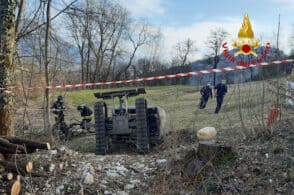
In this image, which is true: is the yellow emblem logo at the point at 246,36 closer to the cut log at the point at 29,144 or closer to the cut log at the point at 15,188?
the cut log at the point at 29,144

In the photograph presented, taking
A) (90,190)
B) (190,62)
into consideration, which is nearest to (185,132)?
(90,190)

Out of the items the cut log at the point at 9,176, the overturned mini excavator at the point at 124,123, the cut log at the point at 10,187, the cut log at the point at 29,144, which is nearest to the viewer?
the cut log at the point at 10,187

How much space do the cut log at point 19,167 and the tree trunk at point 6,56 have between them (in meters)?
1.53

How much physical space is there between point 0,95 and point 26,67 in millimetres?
4877

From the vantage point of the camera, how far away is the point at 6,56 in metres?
6.61

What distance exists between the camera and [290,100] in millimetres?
7000

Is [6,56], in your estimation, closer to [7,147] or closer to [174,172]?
[7,147]

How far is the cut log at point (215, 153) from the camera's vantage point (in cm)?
568

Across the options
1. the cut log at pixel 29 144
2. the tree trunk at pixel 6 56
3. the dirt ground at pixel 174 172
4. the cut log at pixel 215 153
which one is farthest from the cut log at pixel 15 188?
Answer: the cut log at pixel 215 153

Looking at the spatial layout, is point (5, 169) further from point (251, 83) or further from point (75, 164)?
point (251, 83)

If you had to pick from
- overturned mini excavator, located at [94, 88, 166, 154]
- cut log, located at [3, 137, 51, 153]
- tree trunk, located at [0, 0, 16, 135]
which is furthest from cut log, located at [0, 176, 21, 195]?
overturned mini excavator, located at [94, 88, 166, 154]

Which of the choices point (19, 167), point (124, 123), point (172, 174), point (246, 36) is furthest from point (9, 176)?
point (246, 36)

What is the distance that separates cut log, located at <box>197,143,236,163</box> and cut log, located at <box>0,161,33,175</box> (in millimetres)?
2439

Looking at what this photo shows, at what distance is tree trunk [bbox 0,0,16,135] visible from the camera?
6531 mm
